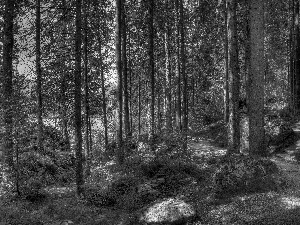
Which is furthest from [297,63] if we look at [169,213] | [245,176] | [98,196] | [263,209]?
[169,213]

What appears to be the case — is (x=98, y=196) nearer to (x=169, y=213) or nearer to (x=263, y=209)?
(x=169, y=213)

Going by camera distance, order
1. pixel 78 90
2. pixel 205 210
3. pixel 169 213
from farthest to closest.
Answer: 1. pixel 78 90
2. pixel 205 210
3. pixel 169 213

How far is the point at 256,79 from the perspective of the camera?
11445 millimetres

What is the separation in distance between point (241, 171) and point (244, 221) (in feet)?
7.85

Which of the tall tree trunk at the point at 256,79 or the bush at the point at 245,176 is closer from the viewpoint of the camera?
the bush at the point at 245,176

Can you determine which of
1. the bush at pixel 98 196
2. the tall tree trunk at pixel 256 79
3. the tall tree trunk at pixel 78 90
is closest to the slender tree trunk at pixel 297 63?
the tall tree trunk at pixel 256 79

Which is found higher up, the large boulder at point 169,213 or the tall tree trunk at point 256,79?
the tall tree trunk at point 256,79

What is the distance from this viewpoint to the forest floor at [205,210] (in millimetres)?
8125

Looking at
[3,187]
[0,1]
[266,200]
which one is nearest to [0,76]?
[0,1]

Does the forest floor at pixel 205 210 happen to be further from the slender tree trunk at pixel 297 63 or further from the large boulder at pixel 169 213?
the slender tree trunk at pixel 297 63

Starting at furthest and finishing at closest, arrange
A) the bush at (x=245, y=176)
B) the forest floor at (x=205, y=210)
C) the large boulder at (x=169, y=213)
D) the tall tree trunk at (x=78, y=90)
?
the tall tree trunk at (x=78, y=90) → the bush at (x=245, y=176) → the large boulder at (x=169, y=213) → the forest floor at (x=205, y=210)

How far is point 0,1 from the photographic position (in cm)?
1395

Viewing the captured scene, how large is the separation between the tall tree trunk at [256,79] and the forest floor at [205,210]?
1465 millimetres

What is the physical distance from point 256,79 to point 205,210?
201 inches
